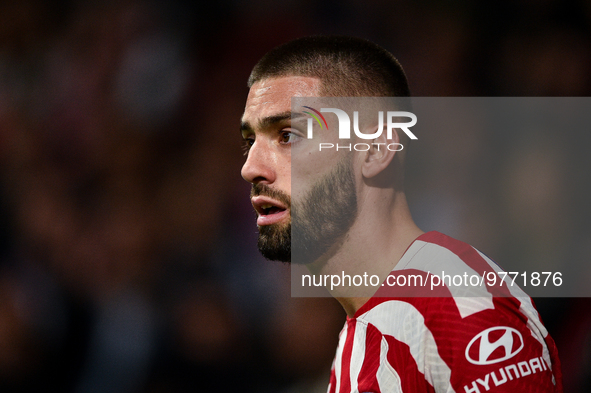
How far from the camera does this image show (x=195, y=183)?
267cm

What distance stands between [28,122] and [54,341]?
1.32 metres

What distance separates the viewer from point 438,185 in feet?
7.10

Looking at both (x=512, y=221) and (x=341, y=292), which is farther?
(x=512, y=221)

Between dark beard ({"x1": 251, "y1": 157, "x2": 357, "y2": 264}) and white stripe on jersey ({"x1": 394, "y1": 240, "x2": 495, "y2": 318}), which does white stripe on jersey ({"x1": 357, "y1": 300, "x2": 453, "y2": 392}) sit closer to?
white stripe on jersey ({"x1": 394, "y1": 240, "x2": 495, "y2": 318})

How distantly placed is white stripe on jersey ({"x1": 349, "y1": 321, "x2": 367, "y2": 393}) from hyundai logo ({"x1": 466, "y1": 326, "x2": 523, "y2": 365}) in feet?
0.83

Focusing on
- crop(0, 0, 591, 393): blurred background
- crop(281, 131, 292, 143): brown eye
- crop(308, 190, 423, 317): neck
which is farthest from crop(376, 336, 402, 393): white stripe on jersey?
crop(0, 0, 591, 393): blurred background

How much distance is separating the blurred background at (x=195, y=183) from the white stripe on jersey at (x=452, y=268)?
3.55 feet

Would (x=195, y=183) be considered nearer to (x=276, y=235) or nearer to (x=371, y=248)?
(x=276, y=235)

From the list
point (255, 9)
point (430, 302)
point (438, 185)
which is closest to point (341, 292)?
point (430, 302)

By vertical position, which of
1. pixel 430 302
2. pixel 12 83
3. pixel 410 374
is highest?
pixel 12 83

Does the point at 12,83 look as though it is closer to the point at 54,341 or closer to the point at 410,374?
the point at 54,341

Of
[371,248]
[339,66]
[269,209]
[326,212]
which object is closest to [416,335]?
[371,248]

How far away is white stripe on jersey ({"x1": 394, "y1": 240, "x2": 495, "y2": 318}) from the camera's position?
87 centimetres

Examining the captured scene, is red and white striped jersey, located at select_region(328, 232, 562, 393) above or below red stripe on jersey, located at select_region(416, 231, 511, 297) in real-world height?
below
